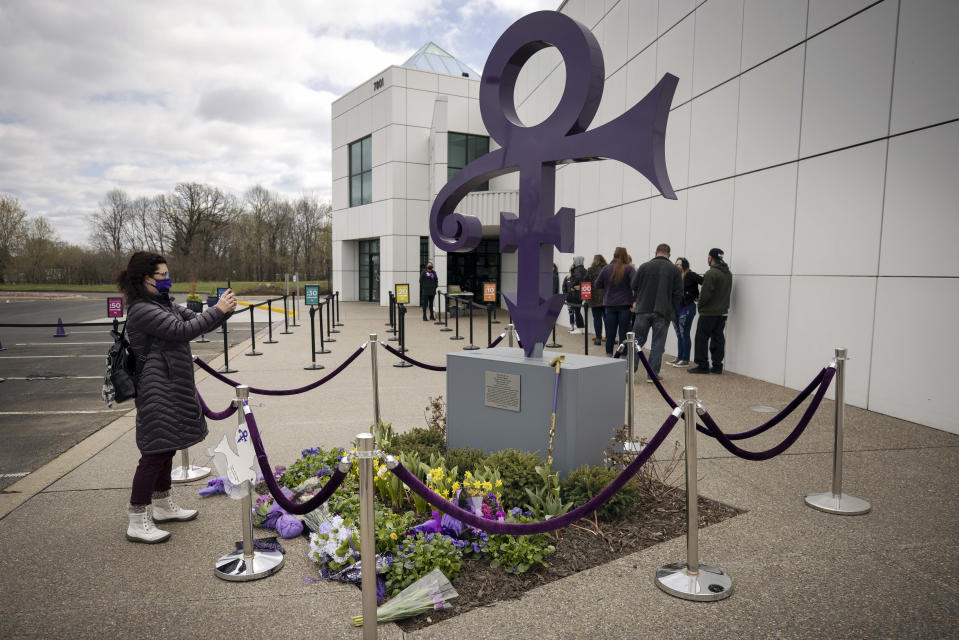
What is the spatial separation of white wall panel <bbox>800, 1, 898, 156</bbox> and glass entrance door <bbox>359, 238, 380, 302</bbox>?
2348 cm

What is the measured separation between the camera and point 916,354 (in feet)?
21.6

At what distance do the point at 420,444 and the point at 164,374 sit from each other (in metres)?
2.09

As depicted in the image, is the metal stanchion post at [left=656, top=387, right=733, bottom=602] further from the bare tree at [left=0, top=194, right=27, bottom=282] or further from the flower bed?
the bare tree at [left=0, top=194, right=27, bottom=282]

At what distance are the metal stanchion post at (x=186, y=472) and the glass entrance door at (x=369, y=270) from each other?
24780mm

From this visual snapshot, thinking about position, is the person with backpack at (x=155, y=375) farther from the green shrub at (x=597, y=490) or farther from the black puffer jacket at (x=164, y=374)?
the green shrub at (x=597, y=490)

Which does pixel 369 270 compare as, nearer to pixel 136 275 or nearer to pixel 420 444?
pixel 420 444

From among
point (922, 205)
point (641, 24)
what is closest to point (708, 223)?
point (922, 205)

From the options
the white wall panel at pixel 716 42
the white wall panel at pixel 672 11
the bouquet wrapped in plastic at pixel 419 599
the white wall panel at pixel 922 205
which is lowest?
the bouquet wrapped in plastic at pixel 419 599

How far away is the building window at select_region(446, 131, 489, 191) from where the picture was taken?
963 inches

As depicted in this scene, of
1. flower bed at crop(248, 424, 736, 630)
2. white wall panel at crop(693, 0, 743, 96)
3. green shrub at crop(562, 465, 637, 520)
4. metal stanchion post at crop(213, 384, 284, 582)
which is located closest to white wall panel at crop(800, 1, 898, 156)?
white wall panel at crop(693, 0, 743, 96)

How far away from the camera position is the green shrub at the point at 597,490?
13.2 ft

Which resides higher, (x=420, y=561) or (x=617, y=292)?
(x=617, y=292)

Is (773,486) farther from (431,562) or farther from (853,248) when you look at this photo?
(853,248)

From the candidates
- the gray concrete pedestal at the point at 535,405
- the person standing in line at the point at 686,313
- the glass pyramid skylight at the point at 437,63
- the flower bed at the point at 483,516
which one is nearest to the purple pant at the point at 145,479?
the flower bed at the point at 483,516
